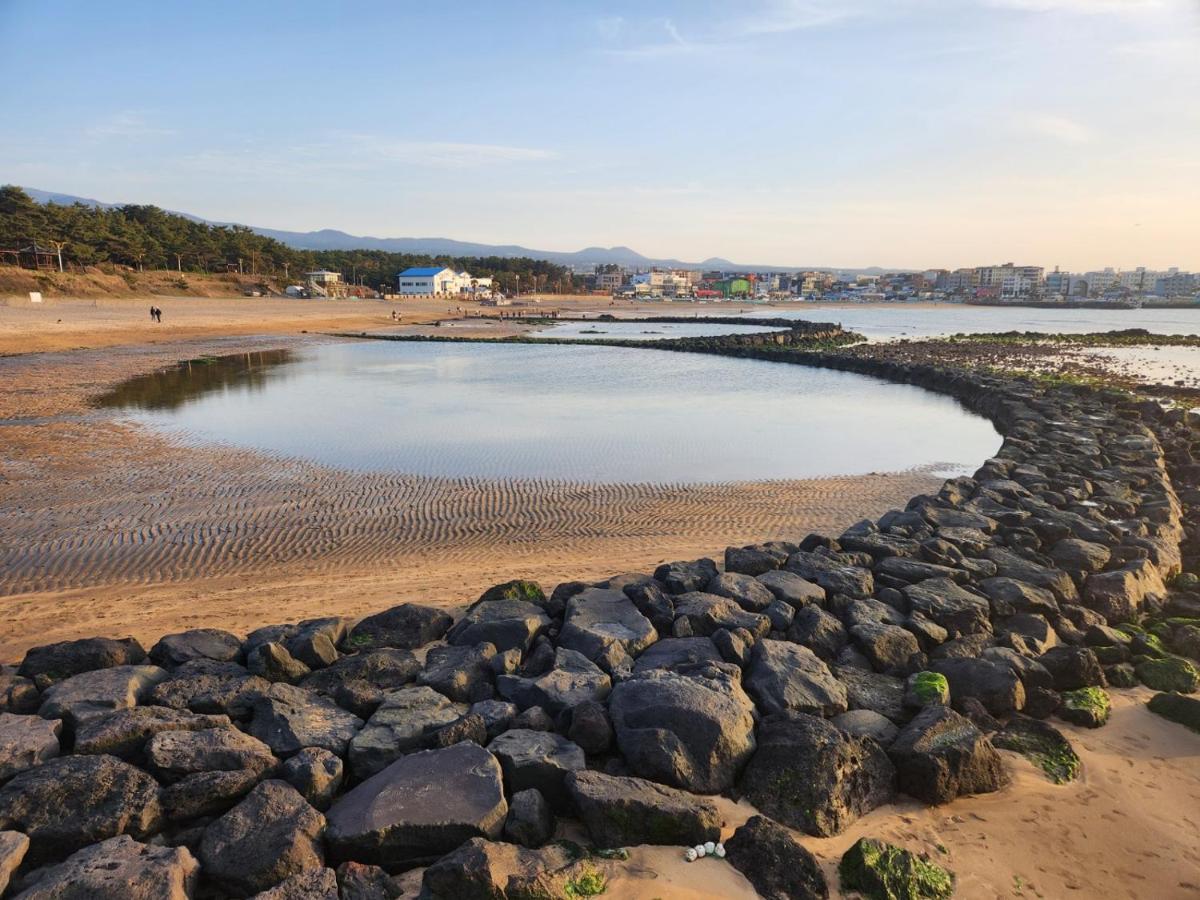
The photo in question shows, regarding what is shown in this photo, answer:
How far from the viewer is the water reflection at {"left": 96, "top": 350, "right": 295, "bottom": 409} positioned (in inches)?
870

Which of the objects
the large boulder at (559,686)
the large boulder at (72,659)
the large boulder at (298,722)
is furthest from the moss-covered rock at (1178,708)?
the large boulder at (72,659)

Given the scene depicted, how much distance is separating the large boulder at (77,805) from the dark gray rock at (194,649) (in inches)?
69.4

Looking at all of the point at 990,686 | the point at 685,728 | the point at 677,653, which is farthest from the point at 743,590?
the point at 685,728

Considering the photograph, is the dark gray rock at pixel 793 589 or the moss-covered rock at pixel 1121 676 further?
the dark gray rock at pixel 793 589

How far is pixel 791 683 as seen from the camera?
5301mm

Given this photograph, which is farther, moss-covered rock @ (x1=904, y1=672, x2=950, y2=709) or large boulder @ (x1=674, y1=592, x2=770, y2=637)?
large boulder @ (x1=674, y1=592, x2=770, y2=637)

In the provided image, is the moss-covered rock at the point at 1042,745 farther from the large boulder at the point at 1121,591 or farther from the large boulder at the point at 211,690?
the large boulder at the point at 211,690

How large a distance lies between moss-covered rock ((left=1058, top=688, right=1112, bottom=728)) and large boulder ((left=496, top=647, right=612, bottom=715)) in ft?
11.3

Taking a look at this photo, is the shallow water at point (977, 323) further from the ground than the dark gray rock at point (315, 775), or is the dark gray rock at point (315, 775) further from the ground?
the shallow water at point (977, 323)

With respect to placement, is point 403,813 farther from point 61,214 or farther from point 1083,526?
point 61,214

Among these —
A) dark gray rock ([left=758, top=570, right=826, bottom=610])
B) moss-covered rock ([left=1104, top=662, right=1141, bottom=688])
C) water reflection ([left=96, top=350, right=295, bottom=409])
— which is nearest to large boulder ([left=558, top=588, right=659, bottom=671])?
dark gray rock ([left=758, top=570, right=826, bottom=610])

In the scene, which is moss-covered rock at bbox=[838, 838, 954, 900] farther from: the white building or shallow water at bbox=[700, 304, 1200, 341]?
the white building

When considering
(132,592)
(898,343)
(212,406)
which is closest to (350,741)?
(132,592)

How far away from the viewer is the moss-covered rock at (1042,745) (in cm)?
485
